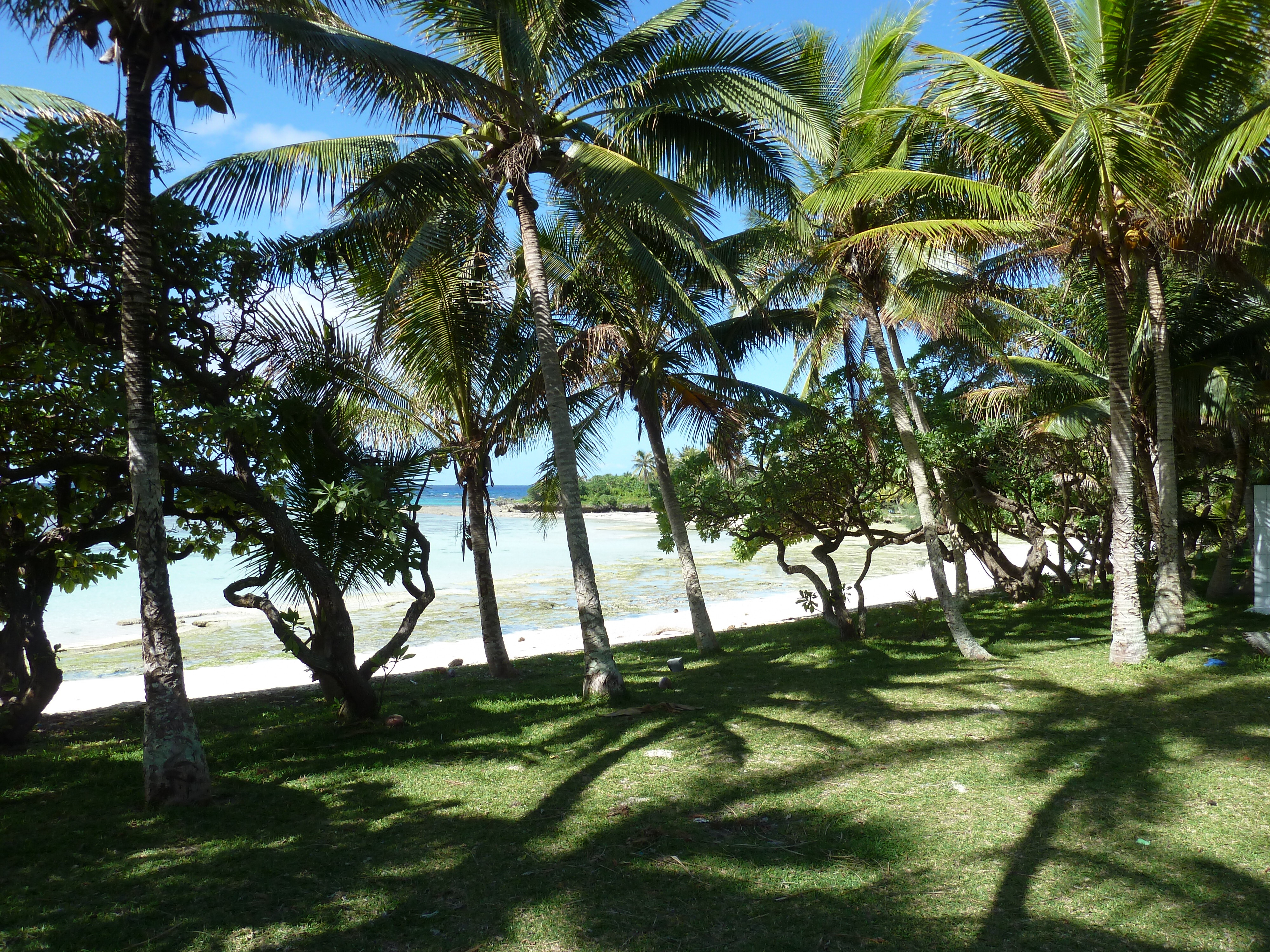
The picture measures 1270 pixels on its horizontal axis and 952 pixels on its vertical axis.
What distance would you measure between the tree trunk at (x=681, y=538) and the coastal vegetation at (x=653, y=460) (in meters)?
0.07

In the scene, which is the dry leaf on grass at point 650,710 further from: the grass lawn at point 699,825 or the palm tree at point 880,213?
the palm tree at point 880,213

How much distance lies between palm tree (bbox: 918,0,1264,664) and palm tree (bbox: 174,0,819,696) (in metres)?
2.15

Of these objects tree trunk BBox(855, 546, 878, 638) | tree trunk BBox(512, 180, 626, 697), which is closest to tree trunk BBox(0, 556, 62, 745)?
tree trunk BBox(512, 180, 626, 697)

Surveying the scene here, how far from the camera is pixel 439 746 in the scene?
7.67 m

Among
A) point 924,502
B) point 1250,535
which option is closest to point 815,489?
point 924,502

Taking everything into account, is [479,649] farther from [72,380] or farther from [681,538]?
[72,380]

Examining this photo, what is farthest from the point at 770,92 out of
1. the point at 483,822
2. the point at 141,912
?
the point at 141,912

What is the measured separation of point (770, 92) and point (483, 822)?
7.38 metres

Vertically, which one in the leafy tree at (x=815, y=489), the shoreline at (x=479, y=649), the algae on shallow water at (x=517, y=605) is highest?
the leafy tree at (x=815, y=489)

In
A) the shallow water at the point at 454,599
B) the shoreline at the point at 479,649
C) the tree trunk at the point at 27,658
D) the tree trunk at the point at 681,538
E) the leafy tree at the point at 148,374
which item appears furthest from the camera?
the shallow water at the point at 454,599

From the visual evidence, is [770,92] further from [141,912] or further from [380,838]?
[141,912]

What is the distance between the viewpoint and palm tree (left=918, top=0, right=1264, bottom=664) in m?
7.79

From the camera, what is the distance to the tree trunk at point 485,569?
34.7 feet

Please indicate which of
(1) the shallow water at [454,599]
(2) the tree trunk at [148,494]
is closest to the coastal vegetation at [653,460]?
(2) the tree trunk at [148,494]
